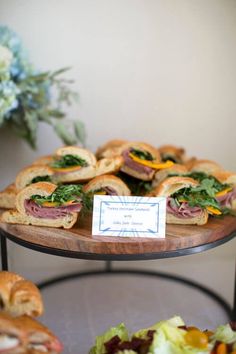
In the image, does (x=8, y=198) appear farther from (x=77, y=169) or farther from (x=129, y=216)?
(x=129, y=216)

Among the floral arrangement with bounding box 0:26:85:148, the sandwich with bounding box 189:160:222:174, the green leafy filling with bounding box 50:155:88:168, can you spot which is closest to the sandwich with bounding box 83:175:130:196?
the green leafy filling with bounding box 50:155:88:168

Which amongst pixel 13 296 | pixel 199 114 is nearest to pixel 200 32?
pixel 199 114

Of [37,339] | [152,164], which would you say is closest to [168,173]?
[152,164]

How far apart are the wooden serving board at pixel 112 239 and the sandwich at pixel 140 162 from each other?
0.26m

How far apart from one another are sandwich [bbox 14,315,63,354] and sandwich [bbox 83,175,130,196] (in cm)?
52

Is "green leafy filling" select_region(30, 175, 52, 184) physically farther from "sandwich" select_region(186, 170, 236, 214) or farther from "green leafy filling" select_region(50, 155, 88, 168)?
"sandwich" select_region(186, 170, 236, 214)

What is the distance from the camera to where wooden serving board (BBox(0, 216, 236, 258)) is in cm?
114

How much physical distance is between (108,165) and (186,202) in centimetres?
29

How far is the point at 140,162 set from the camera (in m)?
1.48

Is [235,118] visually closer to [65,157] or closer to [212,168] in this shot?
[212,168]

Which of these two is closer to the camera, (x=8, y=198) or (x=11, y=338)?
(x=11, y=338)

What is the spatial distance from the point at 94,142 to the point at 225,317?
96 centimetres

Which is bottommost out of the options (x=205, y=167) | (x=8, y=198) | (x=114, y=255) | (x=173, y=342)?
(x=173, y=342)

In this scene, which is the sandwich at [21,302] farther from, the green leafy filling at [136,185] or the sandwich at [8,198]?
the green leafy filling at [136,185]
